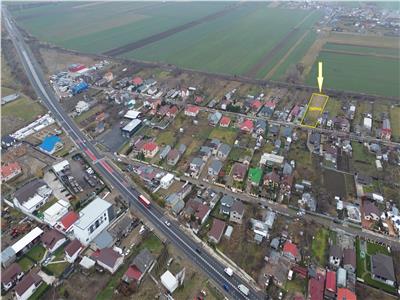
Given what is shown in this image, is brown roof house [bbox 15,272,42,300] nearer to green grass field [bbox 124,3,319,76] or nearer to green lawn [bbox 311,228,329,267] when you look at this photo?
green lawn [bbox 311,228,329,267]

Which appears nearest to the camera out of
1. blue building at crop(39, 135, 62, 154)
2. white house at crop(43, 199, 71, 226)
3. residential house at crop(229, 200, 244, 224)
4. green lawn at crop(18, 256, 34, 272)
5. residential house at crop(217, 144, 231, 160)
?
green lawn at crop(18, 256, 34, 272)

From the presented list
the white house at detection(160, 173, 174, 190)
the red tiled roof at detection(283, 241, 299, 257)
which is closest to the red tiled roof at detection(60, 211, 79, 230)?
the white house at detection(160, 173, 174, 190)

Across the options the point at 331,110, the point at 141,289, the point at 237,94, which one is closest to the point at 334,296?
the point at 141,289

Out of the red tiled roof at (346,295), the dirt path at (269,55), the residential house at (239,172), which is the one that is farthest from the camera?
the dirt path at (269,55)

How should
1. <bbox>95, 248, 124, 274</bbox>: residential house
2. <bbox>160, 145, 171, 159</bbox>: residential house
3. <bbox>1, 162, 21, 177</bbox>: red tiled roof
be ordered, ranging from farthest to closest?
<bbox>160, 145, 171, 159</bbox>: residential house < <bbox>1, 162, 21, 177</bbox>: red tiled roof < <bbox>95, 248, 124, 274</bbox>: residential house

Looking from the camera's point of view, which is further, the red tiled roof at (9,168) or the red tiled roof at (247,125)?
the red tiled roof at (247,125)

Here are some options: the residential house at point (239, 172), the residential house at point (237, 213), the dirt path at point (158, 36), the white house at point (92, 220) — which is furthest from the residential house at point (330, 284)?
the dirt path at point (158, 36)

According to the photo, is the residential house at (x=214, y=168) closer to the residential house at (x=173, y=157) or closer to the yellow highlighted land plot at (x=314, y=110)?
the residential house at (x=173, y=157)
